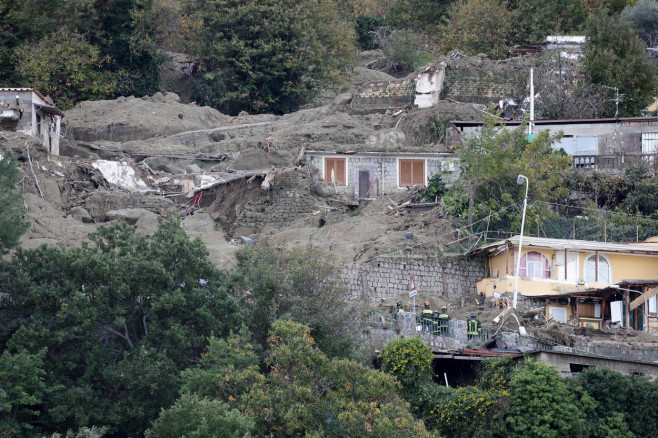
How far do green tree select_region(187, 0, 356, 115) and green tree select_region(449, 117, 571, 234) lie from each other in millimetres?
13645

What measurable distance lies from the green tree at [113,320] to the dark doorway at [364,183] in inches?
502

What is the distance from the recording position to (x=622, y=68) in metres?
49.4

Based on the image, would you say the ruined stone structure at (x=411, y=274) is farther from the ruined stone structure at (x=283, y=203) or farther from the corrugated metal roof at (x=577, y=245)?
the ruined stone structure at (x=283, y=203)

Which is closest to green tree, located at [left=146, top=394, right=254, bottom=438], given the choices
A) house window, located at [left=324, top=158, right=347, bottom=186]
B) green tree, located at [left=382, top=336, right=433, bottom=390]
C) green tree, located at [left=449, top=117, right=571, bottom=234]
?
green tree, located at [left=382, top=336, right=433, bottom=390]

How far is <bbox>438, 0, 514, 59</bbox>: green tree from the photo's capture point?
57.4 metres

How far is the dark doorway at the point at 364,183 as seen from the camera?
144 ft

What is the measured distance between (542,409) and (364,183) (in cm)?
1561

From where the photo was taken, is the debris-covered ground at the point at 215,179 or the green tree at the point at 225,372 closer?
the green tree at the point at 225,372

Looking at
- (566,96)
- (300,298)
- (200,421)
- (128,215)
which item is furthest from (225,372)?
(566,96)

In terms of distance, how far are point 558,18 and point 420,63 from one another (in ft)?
21.0

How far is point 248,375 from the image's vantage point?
28125 millimetres

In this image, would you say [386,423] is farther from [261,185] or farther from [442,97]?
[442,97]

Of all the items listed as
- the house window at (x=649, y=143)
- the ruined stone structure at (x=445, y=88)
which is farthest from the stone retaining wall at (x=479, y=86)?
Result: the house window at (x=649, y=143)

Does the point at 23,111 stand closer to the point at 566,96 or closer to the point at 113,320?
the point at 113,320
